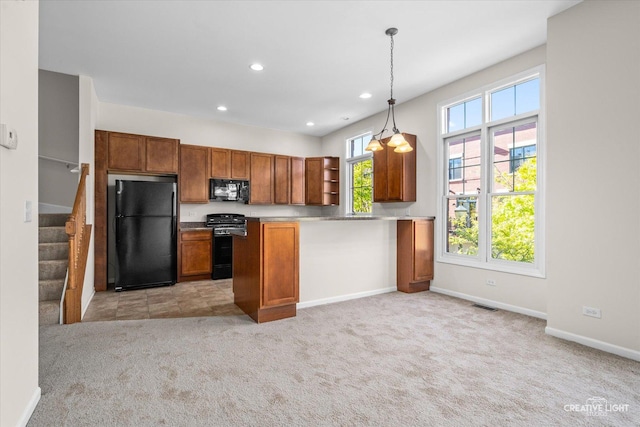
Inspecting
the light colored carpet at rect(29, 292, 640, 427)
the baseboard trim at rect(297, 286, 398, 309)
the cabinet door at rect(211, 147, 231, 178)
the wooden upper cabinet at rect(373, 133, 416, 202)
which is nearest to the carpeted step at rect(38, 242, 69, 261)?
the light colored carpet at rect(29, 292, 640, 427)

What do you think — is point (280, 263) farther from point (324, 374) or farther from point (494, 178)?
point (494, 178)

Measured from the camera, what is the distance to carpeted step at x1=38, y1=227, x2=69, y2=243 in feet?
12.9

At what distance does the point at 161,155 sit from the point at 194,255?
1777 millimetres

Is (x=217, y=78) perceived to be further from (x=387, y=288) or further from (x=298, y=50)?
(x=387, y=288)

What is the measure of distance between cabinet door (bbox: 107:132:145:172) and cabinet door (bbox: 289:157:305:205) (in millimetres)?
2848

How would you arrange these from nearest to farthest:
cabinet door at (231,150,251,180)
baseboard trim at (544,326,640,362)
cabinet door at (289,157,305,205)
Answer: baseboard trim at (544,326,640,362)
cabinet door at (231,150,251,180)
cabinet door at (289,157,305,205)

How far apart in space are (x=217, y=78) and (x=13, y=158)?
3.11 m

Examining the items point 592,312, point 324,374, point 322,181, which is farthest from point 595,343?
point 322,181

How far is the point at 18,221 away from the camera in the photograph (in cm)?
173

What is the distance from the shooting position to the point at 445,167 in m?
4.72

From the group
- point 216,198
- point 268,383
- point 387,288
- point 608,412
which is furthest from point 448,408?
point 216,198

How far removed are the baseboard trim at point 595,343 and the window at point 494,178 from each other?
0.73 metres

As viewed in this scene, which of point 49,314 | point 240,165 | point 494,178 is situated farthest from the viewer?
point 240,165

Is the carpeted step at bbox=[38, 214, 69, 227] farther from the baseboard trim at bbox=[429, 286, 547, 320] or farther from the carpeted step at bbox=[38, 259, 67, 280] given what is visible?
the baseboard trim at bbox=[429, 286, 547, 320]
